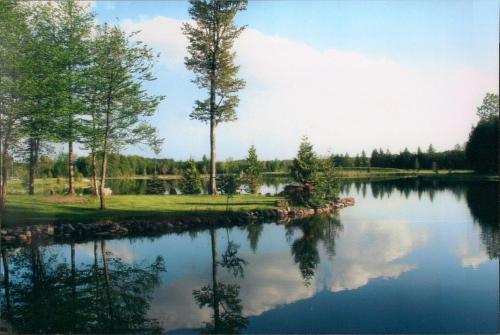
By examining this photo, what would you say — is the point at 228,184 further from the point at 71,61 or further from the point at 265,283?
the point at 265,283

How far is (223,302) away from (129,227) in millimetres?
9315

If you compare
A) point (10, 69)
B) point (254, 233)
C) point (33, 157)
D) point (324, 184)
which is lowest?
point (254, 233)

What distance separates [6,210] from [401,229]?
17371mm

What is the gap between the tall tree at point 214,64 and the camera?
76.1 ft

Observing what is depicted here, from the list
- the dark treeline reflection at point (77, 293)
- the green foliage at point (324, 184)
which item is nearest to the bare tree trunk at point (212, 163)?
the green foliage at point (324, 184)

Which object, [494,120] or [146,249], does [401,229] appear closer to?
[146,249]

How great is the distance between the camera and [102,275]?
9820mm

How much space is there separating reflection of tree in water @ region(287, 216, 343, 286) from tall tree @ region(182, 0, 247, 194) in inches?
288

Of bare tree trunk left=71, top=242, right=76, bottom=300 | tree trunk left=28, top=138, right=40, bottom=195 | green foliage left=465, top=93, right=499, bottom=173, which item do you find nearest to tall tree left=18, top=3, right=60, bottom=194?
tree trunk left=28, top=138, right=40, bottom=195

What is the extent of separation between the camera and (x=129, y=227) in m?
15.9

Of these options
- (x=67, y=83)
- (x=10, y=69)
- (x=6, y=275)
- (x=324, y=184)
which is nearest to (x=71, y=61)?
(x=67, y=83)

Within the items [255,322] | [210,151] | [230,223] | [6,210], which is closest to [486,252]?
[255,322]

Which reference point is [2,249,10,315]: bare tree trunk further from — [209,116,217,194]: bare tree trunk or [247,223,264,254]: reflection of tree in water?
[209,116,217,194]: bare tree trunk

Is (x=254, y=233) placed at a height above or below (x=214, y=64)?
below
